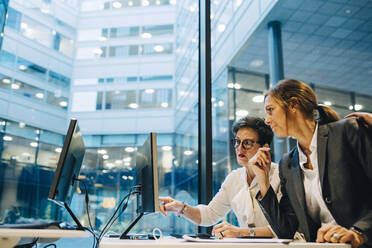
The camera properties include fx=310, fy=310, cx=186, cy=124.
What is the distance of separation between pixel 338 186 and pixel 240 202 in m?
0.73

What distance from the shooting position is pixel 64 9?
276 centimetres

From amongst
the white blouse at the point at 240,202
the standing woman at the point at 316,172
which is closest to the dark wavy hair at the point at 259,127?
the white blouse at the point at 240,202

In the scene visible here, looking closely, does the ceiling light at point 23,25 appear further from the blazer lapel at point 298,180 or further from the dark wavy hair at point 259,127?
the blazer lapel at point 298,180

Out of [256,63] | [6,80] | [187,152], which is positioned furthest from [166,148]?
[256,63]

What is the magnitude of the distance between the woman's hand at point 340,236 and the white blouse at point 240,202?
1.83 feet

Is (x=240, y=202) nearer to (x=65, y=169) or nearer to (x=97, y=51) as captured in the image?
(x=65, y=169)

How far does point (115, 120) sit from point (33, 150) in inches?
26.6

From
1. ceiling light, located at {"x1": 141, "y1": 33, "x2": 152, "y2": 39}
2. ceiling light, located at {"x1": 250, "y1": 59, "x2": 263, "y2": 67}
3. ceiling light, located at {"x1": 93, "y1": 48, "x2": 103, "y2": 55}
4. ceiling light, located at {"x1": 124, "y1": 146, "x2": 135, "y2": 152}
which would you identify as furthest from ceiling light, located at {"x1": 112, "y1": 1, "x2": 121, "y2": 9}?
ceiling light, located at {"x1": 250, "y1": 59, "x2": 263, "y2": 67}

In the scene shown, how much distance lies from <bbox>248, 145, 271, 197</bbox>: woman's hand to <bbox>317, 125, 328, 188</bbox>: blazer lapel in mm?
237

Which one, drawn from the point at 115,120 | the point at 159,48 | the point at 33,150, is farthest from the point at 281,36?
the point at 33,150

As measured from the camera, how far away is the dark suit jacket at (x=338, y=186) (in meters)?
1.25

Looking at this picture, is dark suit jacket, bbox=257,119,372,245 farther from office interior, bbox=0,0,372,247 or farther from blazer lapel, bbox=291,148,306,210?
office interior, bbox=0,0,372,247

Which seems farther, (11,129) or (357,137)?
(11,129)

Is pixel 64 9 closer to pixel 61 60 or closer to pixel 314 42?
pixel 61 60
